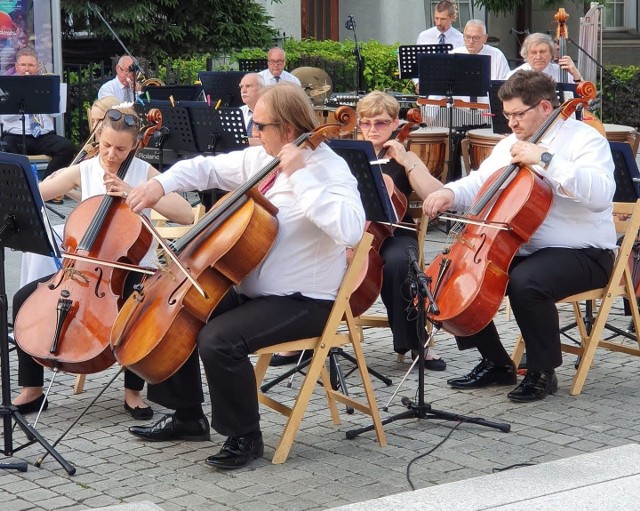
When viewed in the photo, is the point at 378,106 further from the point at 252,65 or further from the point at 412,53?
the point at 252,65

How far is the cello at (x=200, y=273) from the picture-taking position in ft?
13.8

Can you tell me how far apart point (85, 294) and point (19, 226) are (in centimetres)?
49

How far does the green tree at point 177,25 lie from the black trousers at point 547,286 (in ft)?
→ 35.8

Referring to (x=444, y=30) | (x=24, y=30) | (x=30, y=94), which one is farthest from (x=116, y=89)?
(x=444, y=30)

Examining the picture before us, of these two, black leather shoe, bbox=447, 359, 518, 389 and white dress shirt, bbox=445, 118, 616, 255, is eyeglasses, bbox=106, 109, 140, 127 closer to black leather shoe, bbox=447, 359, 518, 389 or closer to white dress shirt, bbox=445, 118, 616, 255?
white dress shirt, bbox=445, 118, 616, 255

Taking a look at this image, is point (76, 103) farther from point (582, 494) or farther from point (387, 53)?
point (582, 494)

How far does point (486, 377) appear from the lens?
5613 millimetres

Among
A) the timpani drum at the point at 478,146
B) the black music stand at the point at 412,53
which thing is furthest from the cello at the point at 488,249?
the black music stand at the point at 412,53

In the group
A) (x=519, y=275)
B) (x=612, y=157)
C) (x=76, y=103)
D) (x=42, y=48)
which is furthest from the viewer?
(x=76, y=103)

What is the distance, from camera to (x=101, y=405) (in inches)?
212

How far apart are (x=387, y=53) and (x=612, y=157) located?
11782mm

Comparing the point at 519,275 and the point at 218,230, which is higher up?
the point at 218,230

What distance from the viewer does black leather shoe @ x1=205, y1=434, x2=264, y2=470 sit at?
175 inches

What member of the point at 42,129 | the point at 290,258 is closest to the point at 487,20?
the point at 42,129
